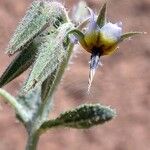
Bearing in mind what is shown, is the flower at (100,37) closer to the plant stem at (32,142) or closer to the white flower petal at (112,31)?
the white flower petal at (112,31)

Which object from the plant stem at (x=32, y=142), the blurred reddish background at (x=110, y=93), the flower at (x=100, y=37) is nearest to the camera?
the flower at (x=100, y=37)

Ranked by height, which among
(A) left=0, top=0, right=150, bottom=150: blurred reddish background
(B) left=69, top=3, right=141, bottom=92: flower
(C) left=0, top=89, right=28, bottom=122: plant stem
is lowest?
(B) left=69, top=3, right=141, bottom=92: flower

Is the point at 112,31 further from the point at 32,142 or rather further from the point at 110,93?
the point at 110,93

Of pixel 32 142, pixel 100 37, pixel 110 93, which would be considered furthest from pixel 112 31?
pixel 110 93

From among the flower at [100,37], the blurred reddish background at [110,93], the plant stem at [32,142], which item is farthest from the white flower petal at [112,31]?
the blurred reddish background at [110,93]

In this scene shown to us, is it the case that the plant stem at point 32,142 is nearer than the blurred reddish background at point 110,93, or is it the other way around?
the plant stem at point 32,142

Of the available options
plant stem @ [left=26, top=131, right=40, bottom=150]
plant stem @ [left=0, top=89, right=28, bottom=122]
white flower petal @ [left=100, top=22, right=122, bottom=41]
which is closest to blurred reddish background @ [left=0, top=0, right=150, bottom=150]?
plant stem @ [left=0, top=89, right=28, bottom=122]

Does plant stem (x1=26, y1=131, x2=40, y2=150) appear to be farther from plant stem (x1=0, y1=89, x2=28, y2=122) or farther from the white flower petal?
the white flower petal
